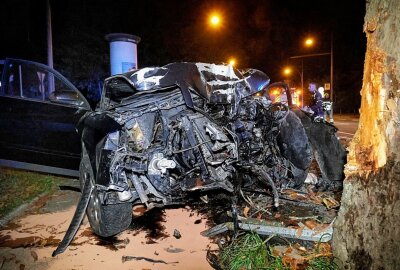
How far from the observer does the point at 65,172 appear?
17.8 ft

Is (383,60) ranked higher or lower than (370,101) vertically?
higher

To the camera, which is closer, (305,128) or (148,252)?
(148,252)

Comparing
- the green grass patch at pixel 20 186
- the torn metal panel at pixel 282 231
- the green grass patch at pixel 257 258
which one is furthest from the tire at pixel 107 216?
the green grass patch at pixel 20 186

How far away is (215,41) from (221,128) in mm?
26067

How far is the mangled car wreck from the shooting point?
3.62 meters

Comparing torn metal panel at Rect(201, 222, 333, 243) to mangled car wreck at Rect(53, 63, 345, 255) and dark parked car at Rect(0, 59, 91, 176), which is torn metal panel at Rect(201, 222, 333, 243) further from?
dark parked car at Rect(0, 59, 91, 176)

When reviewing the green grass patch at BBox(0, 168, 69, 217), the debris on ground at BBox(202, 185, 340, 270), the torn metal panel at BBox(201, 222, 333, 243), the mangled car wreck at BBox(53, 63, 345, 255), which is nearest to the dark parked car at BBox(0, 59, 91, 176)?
the green grass patch at BBox(0, 168, 69, 217)

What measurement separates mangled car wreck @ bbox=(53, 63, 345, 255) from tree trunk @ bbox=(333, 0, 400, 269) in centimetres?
121

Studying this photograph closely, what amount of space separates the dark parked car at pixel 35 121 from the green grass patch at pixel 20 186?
1.73ft

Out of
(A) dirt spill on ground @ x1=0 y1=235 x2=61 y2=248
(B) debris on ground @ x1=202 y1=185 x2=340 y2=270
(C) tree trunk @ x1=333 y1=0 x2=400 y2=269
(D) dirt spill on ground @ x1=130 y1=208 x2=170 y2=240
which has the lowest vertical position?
(A) dirt spill on ground @ x1=0 y1=235 x2=61 y2=248

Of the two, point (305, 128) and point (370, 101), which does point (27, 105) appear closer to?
point (305, 128)

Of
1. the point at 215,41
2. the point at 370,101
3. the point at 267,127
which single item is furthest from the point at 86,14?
the point at 370,101

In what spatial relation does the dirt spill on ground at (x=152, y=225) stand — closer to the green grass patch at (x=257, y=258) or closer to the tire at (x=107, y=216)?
the tire at (x=107, y=216)

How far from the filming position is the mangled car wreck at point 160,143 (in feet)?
11.9
